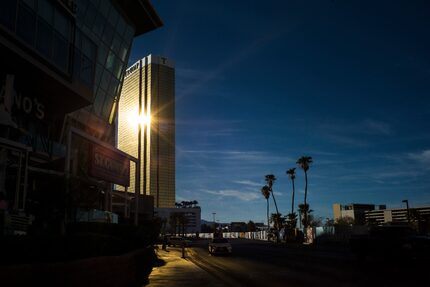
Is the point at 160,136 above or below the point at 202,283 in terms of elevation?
above

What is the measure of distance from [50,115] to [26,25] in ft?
25.2

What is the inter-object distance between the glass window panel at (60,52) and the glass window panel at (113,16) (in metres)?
13.7

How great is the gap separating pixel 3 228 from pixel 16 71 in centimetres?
1012

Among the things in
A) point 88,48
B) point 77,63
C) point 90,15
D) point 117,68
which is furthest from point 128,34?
point 77,63

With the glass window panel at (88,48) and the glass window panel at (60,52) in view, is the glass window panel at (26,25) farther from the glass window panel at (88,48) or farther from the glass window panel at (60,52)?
the glass window panel at (88,48)

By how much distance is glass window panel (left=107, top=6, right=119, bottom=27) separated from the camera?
39.3m

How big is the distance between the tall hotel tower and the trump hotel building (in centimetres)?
11407

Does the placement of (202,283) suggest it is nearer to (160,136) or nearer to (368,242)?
(368,242)

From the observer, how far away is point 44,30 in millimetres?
24094

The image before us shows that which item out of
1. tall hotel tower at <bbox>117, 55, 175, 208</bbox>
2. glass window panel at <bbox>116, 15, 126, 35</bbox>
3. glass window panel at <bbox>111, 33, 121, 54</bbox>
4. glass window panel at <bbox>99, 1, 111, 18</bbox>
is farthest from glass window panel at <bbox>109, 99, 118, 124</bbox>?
tall hotel tower at <bbox>117, 55, 175, 208</bbox>

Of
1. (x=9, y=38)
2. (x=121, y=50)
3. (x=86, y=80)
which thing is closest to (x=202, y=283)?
(x=9, y=38)

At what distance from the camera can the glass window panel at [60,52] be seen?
25.0 meters

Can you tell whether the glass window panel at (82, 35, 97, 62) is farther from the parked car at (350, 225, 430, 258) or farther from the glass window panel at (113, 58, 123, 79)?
the parked car at (350, 225, 430, 258)

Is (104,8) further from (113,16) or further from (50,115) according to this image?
(50,115)
